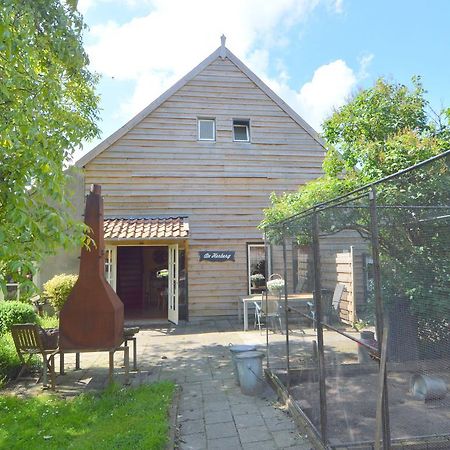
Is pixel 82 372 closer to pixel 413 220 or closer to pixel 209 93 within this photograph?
pixel 413 220

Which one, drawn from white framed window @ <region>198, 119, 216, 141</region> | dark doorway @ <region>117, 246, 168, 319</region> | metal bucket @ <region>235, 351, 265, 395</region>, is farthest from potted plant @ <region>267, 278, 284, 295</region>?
dark doorway @ <region>117, 246, 168, 319</region>

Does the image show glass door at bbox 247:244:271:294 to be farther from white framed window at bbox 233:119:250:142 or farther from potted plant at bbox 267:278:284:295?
potted plant at bbox 267:278:284:295

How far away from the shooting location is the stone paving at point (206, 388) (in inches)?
162

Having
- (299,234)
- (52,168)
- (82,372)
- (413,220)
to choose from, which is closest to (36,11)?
(52,168)

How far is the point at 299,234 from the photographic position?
16.5ft

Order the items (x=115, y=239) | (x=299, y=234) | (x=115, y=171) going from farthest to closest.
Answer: (x=115, y=171) < (x=115, y=239) < (x=299, y=234)

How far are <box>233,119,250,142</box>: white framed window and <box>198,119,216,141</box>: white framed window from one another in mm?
700

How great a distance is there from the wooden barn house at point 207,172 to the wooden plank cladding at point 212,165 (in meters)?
0.03

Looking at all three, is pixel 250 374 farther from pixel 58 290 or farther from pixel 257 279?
pixel 58 290

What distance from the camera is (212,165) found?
40.1 feet

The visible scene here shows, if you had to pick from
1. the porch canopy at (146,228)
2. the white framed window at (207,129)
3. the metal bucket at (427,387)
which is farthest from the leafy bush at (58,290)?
the metal bucket at (427,387)

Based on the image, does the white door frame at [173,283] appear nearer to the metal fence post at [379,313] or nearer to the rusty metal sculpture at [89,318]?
the rusty metal sculpture at [89,318]

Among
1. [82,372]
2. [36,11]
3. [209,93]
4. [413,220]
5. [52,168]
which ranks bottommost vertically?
[82,372]

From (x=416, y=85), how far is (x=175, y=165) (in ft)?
23.8
